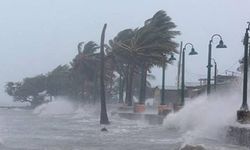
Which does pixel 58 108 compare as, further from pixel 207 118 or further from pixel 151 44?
pixel 207 118

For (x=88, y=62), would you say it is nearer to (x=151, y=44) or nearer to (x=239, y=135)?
(x=151, y=44)

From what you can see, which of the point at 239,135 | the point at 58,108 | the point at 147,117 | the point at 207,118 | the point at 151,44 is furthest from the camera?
the point at 58,108

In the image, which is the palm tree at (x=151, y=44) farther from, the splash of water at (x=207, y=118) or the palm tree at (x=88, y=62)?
the palm tree at (x=88, y=62)

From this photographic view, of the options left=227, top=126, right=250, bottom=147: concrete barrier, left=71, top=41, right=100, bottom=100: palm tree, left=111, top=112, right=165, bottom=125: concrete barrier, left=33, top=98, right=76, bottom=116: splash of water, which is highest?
left=71, top=41, right=100, bottom=100: palm tree

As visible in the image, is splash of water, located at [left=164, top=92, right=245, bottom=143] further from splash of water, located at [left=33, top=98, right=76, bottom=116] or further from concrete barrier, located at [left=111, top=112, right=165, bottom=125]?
splash of water, located at [left=33, top=98, right=76, bottom=116]

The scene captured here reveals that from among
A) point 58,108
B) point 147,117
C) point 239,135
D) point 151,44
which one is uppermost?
point 151,44

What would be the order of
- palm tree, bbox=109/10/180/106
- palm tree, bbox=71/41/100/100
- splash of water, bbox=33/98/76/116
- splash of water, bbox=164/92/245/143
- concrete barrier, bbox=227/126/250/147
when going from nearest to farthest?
concrete barrier, bbox=227/126/250/147 < splash of water, bbox=164/92/245/143 < palm tree, bbox=109/10/180/106 < palm tree, bbox=71/41/100/100 < splash of water, bbox=33/98/76/116

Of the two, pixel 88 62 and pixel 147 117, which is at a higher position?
pixel 88 62

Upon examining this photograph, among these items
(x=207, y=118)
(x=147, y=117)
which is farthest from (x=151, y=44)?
(x=207, y=118)

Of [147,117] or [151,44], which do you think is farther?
[151,44]

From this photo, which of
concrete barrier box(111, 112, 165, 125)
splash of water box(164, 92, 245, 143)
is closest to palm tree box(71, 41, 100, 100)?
concrete barrier box(111, 112, 165, 125)

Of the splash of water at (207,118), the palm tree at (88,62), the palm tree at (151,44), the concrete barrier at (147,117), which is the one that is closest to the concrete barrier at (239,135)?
the splash of water at (207,118)

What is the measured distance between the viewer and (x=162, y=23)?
58.5 meters

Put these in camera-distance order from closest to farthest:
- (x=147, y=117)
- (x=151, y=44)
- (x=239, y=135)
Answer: (x=239, y=135) → (x=147, y=117) → (x=151, y=44)
